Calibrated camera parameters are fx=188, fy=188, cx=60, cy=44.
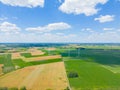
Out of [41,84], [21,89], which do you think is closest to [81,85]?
[41,84]

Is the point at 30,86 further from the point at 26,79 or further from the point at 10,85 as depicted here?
the point at 26,79

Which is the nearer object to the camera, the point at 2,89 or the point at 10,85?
the point at 2,89

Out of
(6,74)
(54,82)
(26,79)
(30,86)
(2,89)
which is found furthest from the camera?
(6,74)

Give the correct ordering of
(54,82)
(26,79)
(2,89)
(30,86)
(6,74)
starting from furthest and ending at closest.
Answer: (6,74)
(26,79)
(54,82)
(30,86)
(2,89)

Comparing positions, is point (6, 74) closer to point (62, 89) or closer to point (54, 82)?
point (54, 82)

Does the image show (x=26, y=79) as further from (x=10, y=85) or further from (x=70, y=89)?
(x=70, y=89)

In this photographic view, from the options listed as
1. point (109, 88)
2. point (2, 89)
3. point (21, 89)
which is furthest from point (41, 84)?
point (109, 88)

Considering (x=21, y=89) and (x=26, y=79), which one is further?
(x=26, y=79)

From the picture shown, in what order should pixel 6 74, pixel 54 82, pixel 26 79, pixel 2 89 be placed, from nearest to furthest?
pixel 2 89
pixel 54 82
pixel 26 79
pixel 6 74
